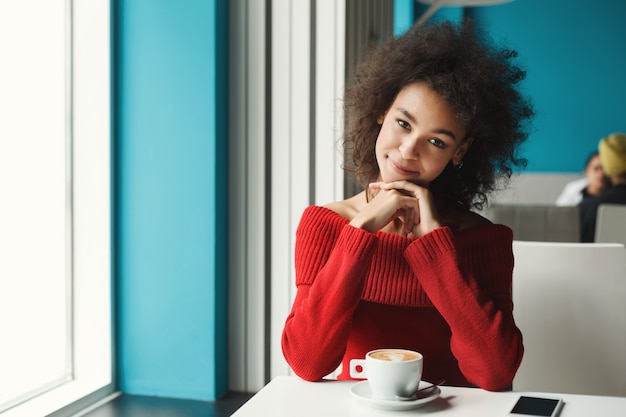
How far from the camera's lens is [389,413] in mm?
1067

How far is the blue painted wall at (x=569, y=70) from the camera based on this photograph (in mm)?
6059

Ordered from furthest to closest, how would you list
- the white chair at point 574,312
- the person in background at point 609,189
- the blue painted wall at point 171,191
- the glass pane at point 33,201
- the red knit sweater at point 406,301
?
the person in background at point 609,189 → the blue painted wall at point 171,191 → the glass pane at point 33,201 → the white chair at point 574,312 → the red knit sweater at point 406,301

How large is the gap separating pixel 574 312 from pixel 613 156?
2.58m

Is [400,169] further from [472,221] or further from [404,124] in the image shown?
[472,221]

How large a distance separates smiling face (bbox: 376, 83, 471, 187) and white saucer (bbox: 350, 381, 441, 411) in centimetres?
48

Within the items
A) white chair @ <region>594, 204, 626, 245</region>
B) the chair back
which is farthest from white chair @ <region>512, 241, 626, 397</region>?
white chair @ <region>594, 204, 626, 245</region>

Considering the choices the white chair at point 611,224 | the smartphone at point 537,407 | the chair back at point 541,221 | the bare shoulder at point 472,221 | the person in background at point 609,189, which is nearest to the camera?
the smartphone at point 537,407

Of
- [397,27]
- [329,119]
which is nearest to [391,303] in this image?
[329,119]

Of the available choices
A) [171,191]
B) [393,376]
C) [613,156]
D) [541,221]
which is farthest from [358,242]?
[613,156]

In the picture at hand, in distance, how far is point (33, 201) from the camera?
2.45 meters

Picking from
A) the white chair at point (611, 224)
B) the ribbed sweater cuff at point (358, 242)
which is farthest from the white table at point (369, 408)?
the white chair at point (611, 224)

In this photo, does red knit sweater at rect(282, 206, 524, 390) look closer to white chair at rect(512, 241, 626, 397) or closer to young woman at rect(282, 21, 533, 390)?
young woman at rect(282, 21, 533, 390)

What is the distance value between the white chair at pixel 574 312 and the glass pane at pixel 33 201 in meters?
1.52

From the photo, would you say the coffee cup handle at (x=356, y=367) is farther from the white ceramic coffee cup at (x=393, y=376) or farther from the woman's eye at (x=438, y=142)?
the woman's eye at (x=438, y=142)
